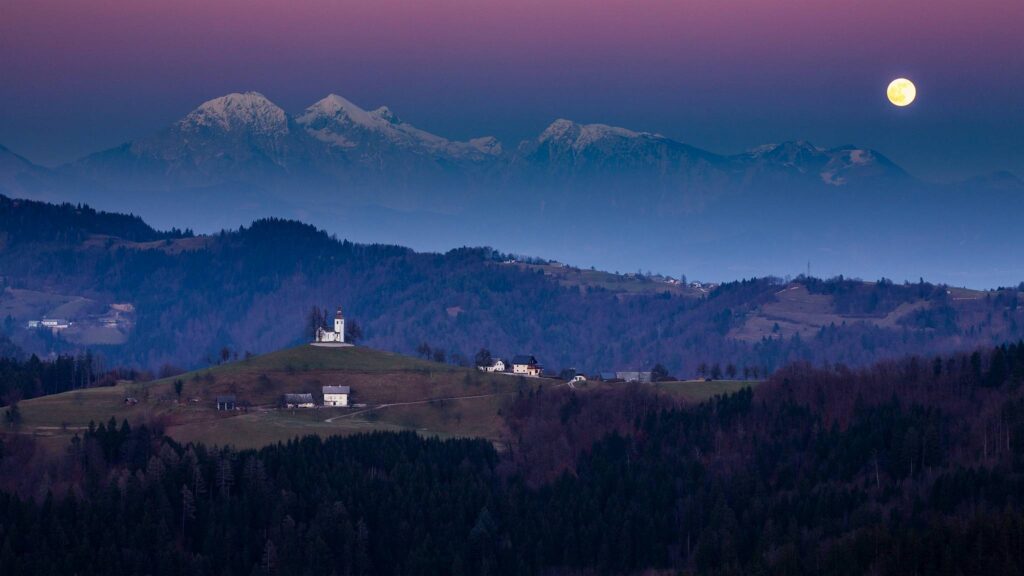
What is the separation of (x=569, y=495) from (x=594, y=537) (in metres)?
9.88

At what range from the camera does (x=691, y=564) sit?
484 feet

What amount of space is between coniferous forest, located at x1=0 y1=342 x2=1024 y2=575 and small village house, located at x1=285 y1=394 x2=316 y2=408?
2259 centimetres

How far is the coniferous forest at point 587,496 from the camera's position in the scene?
456ft

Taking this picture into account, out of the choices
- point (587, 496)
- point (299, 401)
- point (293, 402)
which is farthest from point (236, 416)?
point (587, 496)

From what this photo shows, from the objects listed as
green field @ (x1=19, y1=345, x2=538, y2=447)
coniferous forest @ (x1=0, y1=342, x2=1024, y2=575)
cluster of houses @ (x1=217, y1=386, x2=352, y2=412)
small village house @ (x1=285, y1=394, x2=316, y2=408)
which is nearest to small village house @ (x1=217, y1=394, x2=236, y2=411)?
cluster of houses @ (x1=217, y1=386, x2=352, y2=412)

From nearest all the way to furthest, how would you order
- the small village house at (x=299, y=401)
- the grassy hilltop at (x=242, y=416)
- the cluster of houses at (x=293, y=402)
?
the grassy hilltop at (x=242, y=416) → the cluster of houses at (x=293, y=402) → the small village house at (x=299, y=401)

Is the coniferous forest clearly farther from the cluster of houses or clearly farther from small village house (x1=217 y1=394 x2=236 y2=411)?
the cluster of houses

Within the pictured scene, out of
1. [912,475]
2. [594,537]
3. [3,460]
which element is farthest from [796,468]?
[3,460]

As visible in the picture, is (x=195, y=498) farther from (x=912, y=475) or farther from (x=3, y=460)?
(x=912, y=475)

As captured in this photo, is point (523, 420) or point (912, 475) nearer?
point (912, 475)

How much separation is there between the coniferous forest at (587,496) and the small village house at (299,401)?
22593 mm

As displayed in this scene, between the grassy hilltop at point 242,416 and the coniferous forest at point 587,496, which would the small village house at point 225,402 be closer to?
the grassy hilltop at point 242,416

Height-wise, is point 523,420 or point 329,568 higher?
point 523,420

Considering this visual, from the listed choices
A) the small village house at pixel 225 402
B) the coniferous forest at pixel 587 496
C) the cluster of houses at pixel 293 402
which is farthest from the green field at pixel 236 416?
the coniferous forest at pixel 587 496
